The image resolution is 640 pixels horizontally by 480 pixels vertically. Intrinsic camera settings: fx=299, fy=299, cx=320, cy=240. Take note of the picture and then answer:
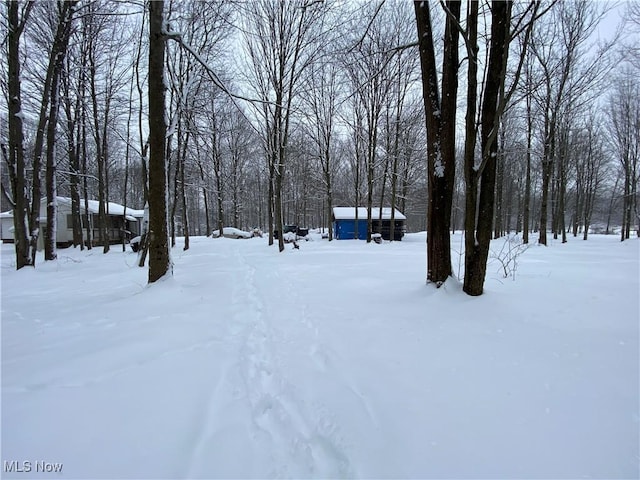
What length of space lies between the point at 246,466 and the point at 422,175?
81.9 feet

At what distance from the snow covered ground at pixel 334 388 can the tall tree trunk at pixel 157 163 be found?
4.41 feet

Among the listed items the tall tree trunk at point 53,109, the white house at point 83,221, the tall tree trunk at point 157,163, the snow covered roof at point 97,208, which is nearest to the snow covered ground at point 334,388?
the tall tree trunk at point 157,163

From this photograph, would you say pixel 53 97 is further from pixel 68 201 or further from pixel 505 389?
pixel 505 389

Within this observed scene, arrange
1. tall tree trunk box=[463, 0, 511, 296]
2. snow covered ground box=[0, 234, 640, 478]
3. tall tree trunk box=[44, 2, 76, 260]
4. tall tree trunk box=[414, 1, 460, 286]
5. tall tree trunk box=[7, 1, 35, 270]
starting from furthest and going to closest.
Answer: tall tree trunk box=[44, 2, 76, 260]
tall tree trunk box=[7, 1, 35, 270]
tall tree trunk box=[414, 1, 460, 286]
tall tree trunk box=[463, 0, 511, 296]
snow covered ground box=[0, 234, 640, 478]

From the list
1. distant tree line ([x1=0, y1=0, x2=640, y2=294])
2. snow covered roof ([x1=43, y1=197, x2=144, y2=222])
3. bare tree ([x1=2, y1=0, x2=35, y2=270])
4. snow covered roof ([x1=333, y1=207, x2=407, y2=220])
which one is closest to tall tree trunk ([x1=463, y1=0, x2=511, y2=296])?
distant tree line ([x1=0, y1=0, x2=640, y2=294])

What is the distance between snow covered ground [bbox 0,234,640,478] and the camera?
1.62 m

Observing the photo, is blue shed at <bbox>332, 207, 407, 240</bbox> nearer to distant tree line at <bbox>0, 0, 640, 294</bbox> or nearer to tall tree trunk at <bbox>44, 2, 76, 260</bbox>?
distant tree line at <bbox>0, 0, 640, 294</bbox>

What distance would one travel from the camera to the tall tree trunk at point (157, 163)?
207 inches

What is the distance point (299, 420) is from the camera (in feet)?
6.56

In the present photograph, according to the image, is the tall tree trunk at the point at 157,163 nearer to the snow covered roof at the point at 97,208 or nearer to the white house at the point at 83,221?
the white house at the point at 83,221

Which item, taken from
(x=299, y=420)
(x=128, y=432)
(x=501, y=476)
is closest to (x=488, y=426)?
(x=501, y=476)

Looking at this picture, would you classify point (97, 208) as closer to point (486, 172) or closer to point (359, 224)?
point (359, 224)

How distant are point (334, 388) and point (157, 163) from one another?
196 inches

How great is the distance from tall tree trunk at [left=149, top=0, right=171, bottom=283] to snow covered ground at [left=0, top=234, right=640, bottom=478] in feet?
4.41
